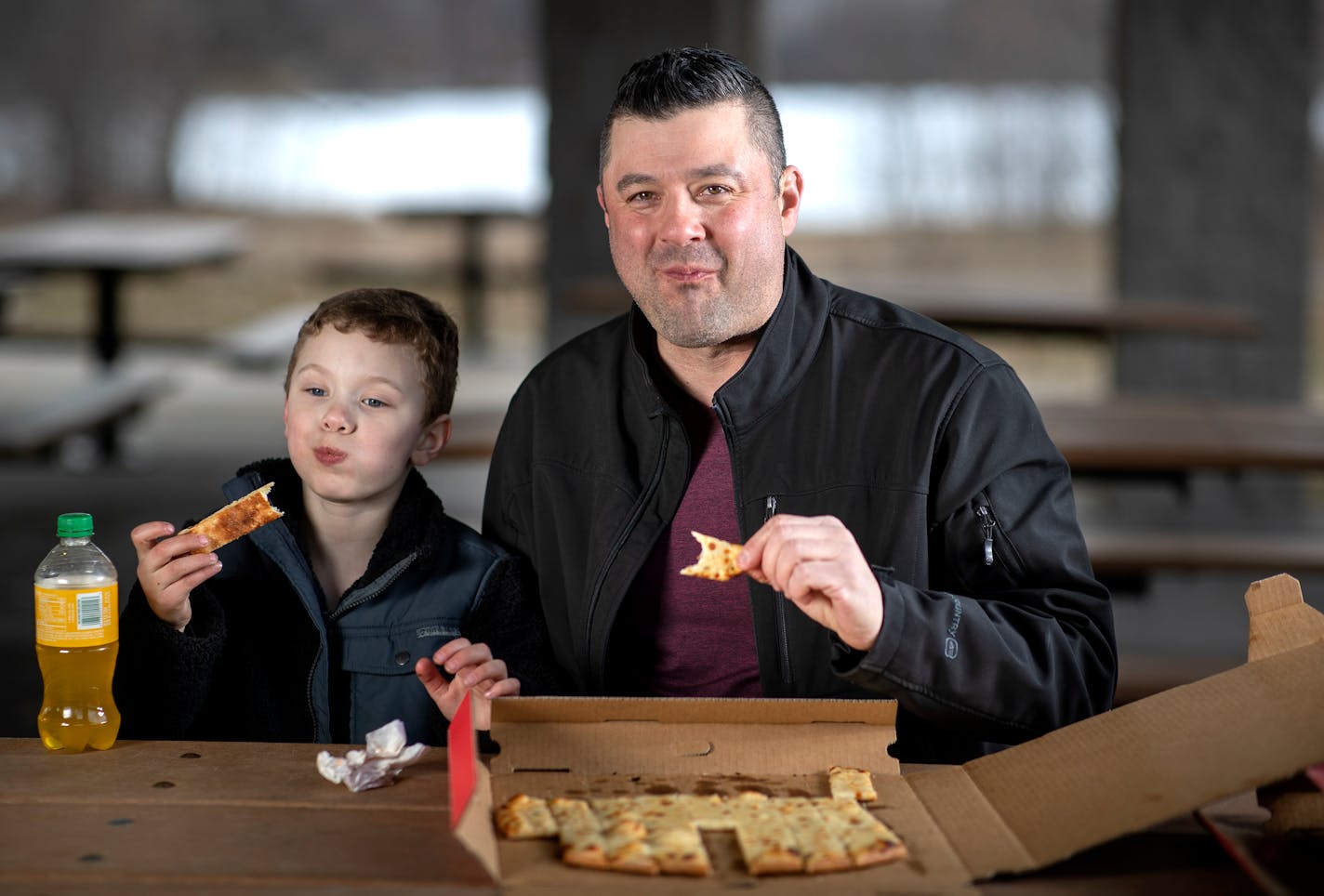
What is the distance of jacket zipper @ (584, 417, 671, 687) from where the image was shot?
2.34m

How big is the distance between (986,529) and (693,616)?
1.52 feet

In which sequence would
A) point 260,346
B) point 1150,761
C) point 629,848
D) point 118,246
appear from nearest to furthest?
point 629,848
point 1150,761
point 118,246
point 260,346

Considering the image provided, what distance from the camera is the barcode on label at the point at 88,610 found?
192 centimetres

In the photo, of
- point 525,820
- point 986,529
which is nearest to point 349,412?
point 525,820

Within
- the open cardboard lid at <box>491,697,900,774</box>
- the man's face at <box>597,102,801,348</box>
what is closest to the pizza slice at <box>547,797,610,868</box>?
the open cardboard lid at <box>491,697,900,774</box>

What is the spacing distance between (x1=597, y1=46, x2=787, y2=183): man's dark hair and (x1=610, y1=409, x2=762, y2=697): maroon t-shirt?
1.65 feet

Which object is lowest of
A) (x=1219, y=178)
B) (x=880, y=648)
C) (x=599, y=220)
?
(x=880, y=648)

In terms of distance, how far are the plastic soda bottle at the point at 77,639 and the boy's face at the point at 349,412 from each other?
350 mm

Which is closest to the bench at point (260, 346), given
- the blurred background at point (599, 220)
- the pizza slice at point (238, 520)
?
the blurred background at point (599, 220)

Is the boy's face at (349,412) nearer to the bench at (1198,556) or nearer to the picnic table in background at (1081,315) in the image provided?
the bench at (1198,556)

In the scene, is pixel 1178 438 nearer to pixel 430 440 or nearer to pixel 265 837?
pixel 430 440

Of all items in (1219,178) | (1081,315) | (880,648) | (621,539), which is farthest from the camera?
(1219,178)

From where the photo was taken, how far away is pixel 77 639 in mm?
1927

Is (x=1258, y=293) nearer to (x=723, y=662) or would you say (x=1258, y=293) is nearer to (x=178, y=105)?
(x=723, y=662)
